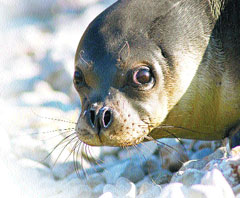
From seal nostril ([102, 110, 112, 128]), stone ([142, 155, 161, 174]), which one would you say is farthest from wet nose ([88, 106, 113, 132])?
stone ([142, 155, 161, 174])

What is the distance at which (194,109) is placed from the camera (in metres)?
2.92

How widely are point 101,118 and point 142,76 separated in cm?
40

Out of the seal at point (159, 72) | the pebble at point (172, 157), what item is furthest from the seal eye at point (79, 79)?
the pebble at point (172, 157)

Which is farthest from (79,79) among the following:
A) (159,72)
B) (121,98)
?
(159,72)

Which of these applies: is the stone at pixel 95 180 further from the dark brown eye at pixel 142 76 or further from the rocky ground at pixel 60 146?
the dark brown eye at pixel 142 76

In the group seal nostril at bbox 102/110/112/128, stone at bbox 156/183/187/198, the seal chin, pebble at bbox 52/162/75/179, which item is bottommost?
stone at bbox 156/183/187/198

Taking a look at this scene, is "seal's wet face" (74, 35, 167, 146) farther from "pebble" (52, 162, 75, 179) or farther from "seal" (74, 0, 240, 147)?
"pebble" (52, 162, 75, 179)

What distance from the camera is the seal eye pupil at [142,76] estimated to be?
2.71 meters

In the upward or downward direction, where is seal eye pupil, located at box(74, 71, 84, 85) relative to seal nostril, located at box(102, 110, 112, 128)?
upward

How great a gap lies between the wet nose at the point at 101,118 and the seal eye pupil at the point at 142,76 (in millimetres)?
279

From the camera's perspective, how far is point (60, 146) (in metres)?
3.73

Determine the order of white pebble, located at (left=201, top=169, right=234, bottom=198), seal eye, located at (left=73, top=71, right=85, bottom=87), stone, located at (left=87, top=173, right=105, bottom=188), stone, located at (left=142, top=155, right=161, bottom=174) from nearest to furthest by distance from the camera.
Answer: white pebble, located at (left=201, top=169, right=234, bottom=198)
seal eye, located at (left=73, top=71, right=85, bottom=87)
stone, located at (left=87, top=173, right=105, bottom=188)
stone, located at (left=142, top=155, right=161, bottom=174)

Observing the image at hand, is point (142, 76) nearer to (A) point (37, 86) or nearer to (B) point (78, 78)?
(B) point (78, 78)

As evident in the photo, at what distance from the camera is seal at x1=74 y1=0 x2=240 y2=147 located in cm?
264
